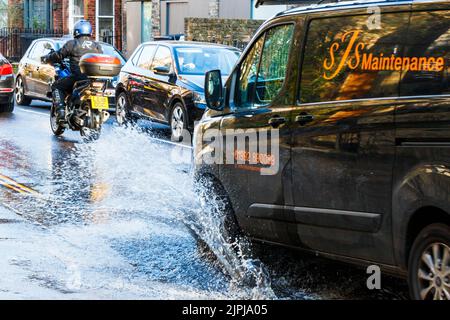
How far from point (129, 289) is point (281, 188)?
131cm

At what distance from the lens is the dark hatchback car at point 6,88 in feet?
71.4

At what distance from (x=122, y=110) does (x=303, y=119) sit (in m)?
13.1

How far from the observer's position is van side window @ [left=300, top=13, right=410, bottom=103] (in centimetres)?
614

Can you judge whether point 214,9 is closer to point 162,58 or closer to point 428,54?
point 162,58

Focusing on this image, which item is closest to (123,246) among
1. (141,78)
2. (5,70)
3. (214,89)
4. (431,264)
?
(214,89)

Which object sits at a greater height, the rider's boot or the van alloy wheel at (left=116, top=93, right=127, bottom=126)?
the rider's boot

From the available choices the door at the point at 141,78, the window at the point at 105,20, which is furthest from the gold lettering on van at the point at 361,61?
the window at the point at 105,20

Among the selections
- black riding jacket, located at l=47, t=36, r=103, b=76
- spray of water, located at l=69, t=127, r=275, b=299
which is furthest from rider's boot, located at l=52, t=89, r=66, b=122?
spray of water, located at l=69, t=127, r=275, b=299

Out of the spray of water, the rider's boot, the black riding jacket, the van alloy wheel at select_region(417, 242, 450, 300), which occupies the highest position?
the black riding jacket

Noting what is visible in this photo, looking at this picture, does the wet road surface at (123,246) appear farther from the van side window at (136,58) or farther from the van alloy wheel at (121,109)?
the van side window at (136,58)

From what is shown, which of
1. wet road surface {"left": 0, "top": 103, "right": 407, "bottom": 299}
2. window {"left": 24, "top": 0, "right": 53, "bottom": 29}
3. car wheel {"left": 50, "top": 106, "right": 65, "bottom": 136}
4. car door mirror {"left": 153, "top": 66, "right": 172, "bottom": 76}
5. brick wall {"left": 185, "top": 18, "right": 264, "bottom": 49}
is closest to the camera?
wet road surface {"left": 0, "top": 103, "right": 407, "bottom": 299}

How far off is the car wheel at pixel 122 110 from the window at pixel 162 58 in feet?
4.17

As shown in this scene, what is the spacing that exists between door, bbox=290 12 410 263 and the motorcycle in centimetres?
953

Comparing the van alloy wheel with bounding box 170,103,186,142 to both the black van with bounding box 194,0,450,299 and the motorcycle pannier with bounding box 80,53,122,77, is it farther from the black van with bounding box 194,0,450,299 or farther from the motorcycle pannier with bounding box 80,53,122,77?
the black van with bounding box 194,0,450,299
